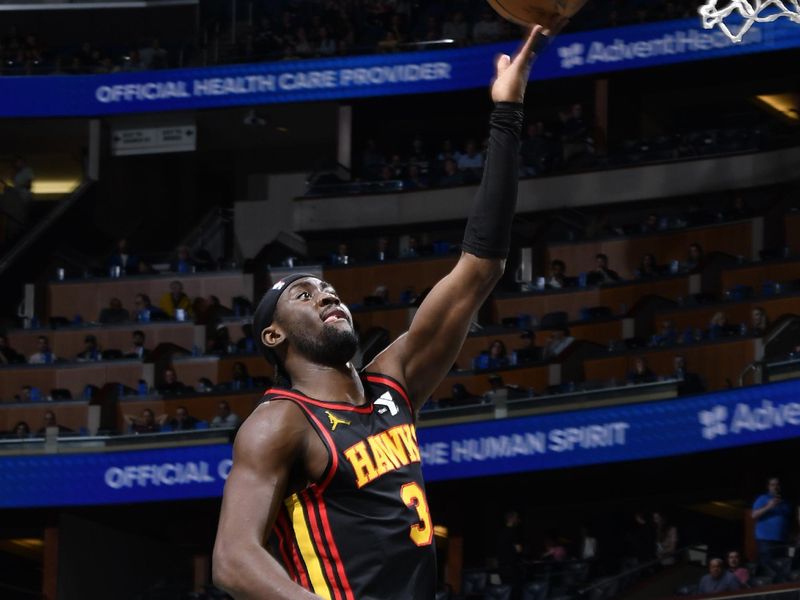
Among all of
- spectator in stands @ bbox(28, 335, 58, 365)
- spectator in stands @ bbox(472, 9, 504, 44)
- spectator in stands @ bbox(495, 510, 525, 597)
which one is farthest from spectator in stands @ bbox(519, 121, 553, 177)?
spectator in stands @ bbox(495, 510, 525, 597)

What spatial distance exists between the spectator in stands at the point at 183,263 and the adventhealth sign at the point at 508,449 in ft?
16.9

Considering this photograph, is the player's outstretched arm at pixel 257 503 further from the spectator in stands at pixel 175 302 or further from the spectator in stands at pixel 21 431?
the spectator in stands at pixel 175 302

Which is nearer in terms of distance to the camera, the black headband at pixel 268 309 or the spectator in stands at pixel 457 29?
the black headband at pixel 268 309

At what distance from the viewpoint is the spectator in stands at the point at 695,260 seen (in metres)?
18.6

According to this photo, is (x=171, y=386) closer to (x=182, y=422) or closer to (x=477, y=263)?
(x=182, y=422)

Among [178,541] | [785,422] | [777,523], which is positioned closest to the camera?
[777,523]

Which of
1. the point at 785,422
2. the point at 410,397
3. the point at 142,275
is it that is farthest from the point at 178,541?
the point at 410,397

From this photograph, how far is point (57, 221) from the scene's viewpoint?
2389 centimetres

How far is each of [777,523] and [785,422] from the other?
4.95 ft

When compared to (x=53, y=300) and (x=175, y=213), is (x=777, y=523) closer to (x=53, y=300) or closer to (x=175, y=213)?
(x=53, y=300)

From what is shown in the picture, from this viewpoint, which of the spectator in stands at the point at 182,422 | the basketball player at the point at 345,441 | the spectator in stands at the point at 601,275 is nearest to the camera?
the basketball player at the point at 345,441

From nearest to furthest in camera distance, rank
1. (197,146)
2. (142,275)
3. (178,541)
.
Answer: (178,541)
(142,275)
(197,146)

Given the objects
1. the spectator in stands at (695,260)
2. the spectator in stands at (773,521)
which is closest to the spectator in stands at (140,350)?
the spectator in stands at (695,260)

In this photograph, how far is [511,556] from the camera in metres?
15.2
